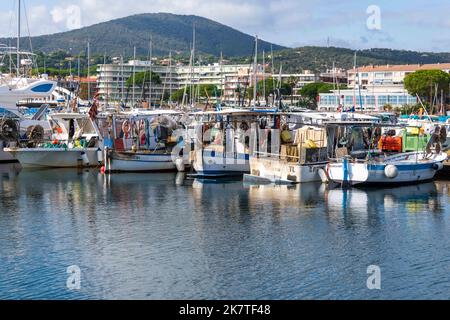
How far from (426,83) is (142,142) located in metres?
90.0

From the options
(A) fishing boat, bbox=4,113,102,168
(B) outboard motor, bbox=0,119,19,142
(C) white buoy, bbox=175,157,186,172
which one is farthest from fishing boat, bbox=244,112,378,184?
(B) outboard motor, bbox=0,119,19,142

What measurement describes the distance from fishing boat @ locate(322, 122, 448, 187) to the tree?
87.8 metres

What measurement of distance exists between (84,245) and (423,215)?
14499 mm

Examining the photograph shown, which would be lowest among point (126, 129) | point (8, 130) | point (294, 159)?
point (294, 159)

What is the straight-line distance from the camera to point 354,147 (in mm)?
46750

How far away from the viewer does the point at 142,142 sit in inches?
2069

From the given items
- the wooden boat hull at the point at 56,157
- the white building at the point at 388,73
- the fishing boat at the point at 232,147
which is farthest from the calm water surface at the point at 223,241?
the white building at the point at 388,73

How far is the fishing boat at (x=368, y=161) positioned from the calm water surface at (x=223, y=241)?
799mm

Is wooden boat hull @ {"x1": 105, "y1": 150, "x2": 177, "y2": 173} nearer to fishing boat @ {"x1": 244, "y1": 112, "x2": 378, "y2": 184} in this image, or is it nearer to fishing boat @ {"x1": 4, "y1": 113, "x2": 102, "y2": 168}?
fishing boat @ {"x1": 4, "y1": 113, "x2": 102, "y2": 168}

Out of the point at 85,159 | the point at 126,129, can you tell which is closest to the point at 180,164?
the point at 126,129

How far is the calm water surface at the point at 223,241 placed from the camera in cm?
2281

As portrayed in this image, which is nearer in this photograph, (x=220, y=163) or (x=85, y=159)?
(x=220, y=163)

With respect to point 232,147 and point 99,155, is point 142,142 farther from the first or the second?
point 232,147

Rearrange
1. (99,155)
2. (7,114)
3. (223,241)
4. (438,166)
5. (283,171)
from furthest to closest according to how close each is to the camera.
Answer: (7,114) → (99,155) → (438,166) → (283,171) → (223,241)
